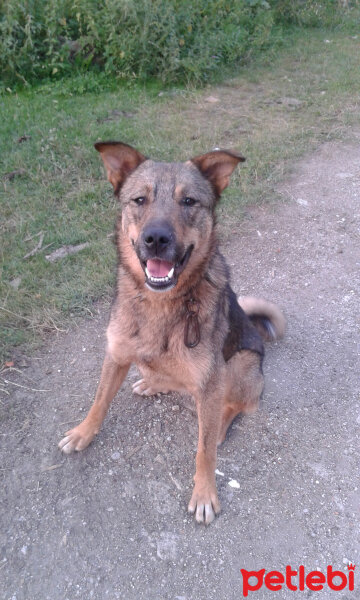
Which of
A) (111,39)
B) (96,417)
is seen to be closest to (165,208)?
(96,417)

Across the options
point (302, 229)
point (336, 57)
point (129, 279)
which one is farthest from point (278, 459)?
point (336, 57)

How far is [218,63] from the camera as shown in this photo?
9086 mm

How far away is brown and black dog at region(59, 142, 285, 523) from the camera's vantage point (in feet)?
8.71

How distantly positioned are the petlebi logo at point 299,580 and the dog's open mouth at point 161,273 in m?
1.57

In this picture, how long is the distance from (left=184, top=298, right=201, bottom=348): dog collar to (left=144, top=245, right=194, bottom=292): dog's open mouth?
25 centimetres

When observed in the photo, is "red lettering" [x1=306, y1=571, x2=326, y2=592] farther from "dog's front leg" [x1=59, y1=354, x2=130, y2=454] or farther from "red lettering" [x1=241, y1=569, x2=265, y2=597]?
"dog's front leg" [x1=59, y1=354, x2=130, y2=454]

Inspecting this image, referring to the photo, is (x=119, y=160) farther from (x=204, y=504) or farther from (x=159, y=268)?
(x=204, y=504)

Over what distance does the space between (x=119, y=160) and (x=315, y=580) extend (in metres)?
2.59

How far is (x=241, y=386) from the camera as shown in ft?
10.5

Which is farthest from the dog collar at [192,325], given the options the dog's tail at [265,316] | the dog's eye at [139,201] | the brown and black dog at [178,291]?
the dog's tail at [265,316]

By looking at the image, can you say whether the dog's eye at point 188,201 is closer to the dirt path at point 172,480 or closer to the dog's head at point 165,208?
the dog's head at point 165,208

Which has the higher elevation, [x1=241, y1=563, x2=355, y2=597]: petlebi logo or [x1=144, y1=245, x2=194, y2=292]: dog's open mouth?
[x1=144, y1=245, x2=194, y2=292]: dog's open mouth

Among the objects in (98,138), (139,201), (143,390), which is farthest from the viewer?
(98,138)

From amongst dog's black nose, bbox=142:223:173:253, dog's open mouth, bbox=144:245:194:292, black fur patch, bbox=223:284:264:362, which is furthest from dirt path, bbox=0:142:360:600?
dog's black nose, bbox=142:223:173:253
